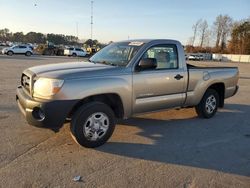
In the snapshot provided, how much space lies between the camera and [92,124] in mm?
5156

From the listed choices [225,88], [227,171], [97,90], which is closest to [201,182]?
[227,171]

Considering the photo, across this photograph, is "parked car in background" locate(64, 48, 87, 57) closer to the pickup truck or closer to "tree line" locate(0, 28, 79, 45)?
the pickup truck

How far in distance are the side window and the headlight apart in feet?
6.38

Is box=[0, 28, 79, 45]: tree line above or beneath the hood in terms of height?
above

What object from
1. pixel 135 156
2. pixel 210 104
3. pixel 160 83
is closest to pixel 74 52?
pixel 210 104

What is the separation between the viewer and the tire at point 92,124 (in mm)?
4973

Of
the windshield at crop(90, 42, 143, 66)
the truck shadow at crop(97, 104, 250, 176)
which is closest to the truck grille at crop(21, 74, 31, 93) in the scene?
the windshield at crop(90, 42, 143, 66)

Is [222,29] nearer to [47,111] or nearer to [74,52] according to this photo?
[74,52]

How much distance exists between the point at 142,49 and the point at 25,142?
8.75ft

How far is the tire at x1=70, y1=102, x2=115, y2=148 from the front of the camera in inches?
196

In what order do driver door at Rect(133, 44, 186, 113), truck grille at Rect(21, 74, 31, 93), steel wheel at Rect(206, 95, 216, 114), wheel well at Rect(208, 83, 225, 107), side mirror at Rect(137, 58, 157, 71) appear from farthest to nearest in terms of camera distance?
wheel well at Rect(208, 83, 225, 107)
steel wheel at Rect(206, 95, 216, 114)
driver door at Rect(133, 44, 186, 113)
side mirror at Rect(137, 58, 157, 71)
truck grille at Rect(21, 74, 31, 93)

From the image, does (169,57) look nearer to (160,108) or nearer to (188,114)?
(160,108)

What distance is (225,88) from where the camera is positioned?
7848mm

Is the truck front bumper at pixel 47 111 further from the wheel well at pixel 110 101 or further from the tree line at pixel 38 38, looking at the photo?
the tree line at pixel 38 38
